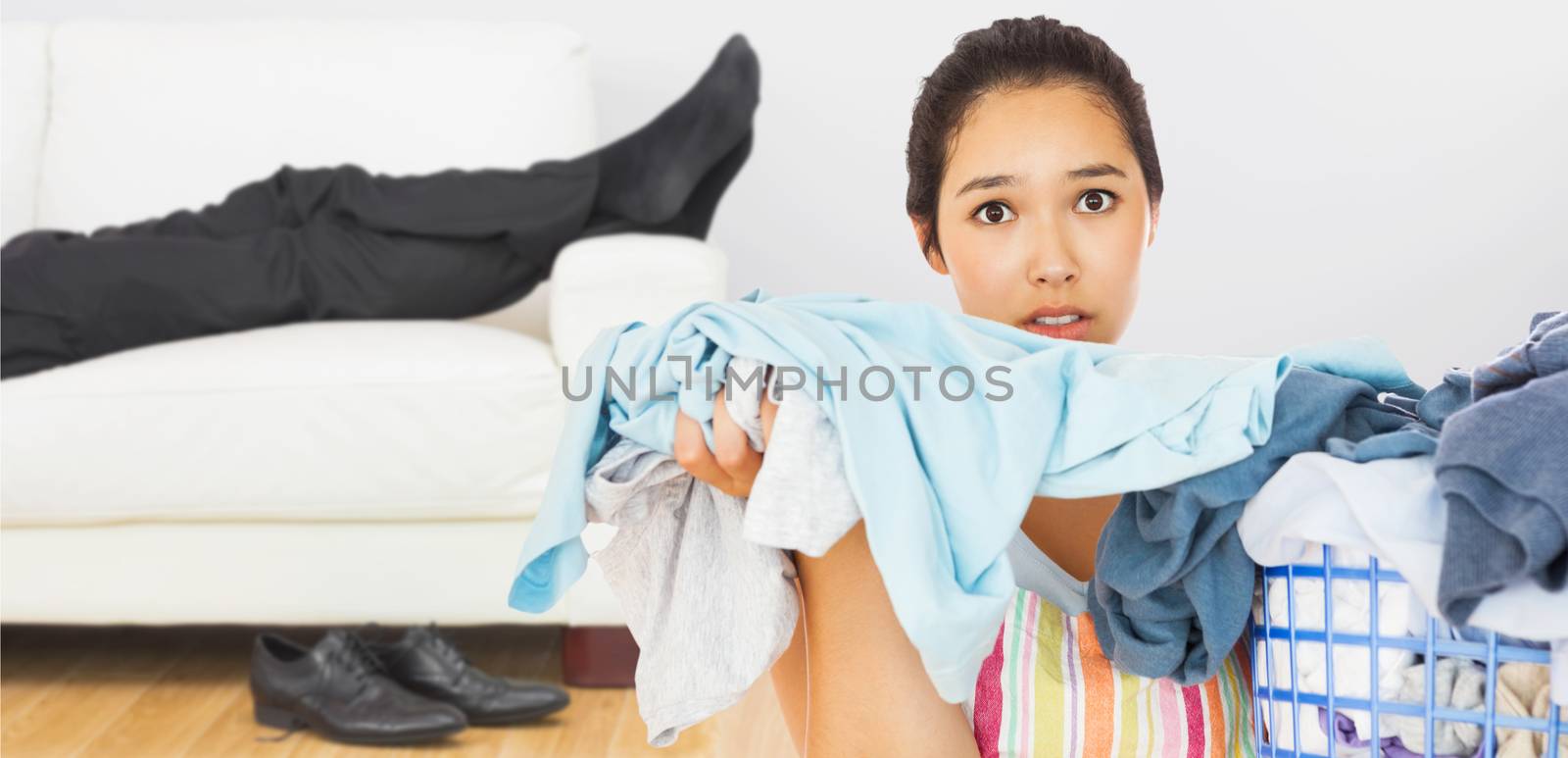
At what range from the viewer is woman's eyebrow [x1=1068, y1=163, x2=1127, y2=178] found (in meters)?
1.05

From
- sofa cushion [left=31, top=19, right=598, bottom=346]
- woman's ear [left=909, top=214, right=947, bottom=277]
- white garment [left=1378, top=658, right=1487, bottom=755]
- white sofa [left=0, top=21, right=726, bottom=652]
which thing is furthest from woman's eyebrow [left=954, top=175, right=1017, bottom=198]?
sofa cushion [left=31, top=19, right=598, bottom=346]

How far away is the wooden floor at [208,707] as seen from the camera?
1.54 metres

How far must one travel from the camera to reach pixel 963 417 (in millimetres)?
662

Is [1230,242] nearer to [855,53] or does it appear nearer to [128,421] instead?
[855,53]

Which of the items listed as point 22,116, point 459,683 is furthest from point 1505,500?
point 22,116

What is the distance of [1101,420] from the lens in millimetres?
647

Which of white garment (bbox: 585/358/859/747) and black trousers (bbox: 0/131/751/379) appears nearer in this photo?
white garment (bbox: 585/358/859/747)

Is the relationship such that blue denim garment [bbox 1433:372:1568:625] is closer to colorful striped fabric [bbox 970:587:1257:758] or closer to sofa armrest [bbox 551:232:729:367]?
colorful striped fabric [bbox 970:587:1257:758]

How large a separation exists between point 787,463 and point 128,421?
129 centimetres

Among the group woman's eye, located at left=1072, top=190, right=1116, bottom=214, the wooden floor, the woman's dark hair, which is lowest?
the wooden floor

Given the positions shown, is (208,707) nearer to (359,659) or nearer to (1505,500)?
(359,659)

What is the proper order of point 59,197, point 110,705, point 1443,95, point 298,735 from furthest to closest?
point 1443,95 < point 59,197 < point 110,705 < point 298,735

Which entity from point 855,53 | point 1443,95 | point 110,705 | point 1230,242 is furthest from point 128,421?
point 1443,95

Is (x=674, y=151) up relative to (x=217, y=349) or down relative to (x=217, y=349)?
up
